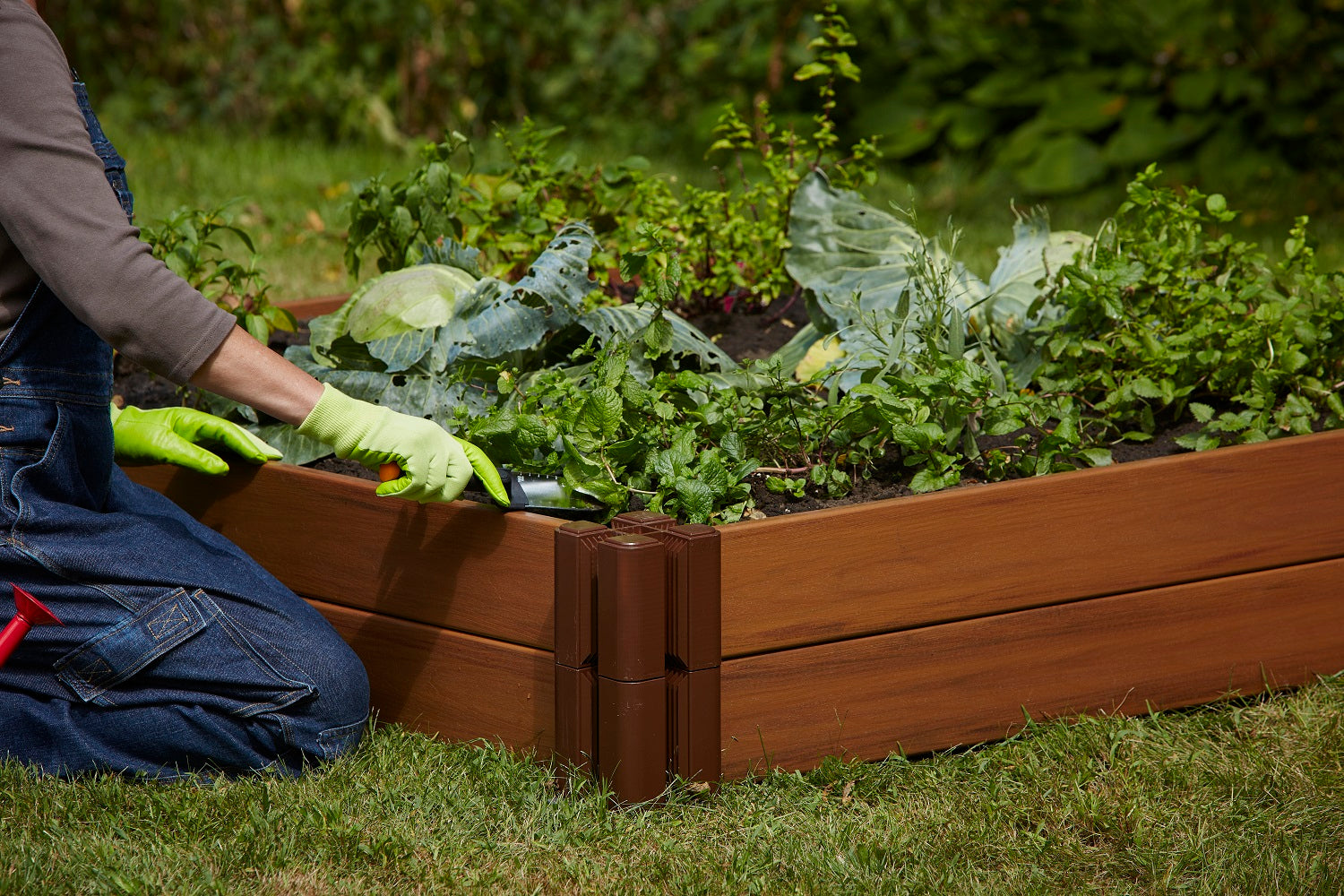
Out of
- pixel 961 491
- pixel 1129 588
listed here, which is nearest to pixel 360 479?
pixel 961 491

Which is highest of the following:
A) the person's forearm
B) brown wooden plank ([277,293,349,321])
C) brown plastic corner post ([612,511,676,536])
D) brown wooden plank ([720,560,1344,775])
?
the person's forearm

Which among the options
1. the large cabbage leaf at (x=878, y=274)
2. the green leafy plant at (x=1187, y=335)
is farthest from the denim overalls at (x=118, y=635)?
the green leafy plant at (x=1187, y=335)

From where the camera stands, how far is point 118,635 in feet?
6.64

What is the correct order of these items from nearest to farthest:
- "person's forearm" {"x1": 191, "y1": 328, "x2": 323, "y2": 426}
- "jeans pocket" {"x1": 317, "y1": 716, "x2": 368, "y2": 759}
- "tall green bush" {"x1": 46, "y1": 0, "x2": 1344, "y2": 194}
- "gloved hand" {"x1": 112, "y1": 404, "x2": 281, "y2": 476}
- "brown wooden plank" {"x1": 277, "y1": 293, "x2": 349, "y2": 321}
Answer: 1. "person's forearm" {"x1": 191, "y1": 328, "x2": 323, "y2": 426}
2. "jeans pocket" {"x1": 317, "y1": 716, "x2": 368, "y2": 759}
3. "gloved hand" {"x1": 112, "y1": 404, "x2": 281, "y2": 476}
4. "brown wooden plank" {"x1": 277, "y1": 293, "x2": 349, "y2": 321}
5. "tall green bush" {"x1": 46, "y1": 0, "x2": 1344, "y2": 194}

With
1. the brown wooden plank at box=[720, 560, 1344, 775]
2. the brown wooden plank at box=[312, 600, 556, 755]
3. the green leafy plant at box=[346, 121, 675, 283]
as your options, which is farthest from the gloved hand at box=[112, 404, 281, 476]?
the brown wooden plank at box=[720, 560, 1344, 775]

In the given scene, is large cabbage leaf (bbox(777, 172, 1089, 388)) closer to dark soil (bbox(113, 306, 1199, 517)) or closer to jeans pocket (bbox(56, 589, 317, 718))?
dark soil (bbox(113, 306, 1199, 517))

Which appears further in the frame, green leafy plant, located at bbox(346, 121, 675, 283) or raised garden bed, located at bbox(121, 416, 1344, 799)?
green leafy plant, located at bbox(346, 121, 675, 283)

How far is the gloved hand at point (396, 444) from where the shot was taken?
1995mm

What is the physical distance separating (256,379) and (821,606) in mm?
928

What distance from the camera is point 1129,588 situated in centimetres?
225

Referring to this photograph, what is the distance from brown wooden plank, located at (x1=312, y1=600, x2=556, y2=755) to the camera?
209 centimetres

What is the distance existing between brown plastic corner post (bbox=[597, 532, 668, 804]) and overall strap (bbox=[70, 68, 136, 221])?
3.04ft

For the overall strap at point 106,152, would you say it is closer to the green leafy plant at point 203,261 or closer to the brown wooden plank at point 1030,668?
the green leafy plant at point 203,261

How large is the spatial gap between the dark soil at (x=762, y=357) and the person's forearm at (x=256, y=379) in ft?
1.42
